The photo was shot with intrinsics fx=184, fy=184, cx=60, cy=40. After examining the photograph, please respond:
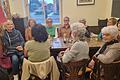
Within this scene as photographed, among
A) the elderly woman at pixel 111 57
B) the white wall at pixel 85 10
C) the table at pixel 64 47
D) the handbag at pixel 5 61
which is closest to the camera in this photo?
the elderly woman at pixel 111 57

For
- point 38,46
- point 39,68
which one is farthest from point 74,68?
point 38,46

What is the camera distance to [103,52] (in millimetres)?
2510

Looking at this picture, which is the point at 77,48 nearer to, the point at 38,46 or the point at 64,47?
the point at 38,46

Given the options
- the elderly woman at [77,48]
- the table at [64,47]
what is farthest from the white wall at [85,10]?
the elderly woman at [77,48]

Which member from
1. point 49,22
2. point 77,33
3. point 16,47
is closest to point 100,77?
point 77,33

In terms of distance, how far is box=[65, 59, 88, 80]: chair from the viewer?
2.34 metres

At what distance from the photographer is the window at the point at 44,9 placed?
5.39 metres

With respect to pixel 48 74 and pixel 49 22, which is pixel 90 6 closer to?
pixel 49 22

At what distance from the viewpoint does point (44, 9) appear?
542cm

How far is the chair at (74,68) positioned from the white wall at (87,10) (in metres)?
3.06

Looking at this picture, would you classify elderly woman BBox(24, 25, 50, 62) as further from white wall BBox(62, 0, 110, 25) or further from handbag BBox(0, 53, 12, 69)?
white wall BBox(62, 0, 110, 25)

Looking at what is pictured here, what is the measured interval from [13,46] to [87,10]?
2.61m

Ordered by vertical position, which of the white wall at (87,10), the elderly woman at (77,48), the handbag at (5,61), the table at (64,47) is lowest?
the handbag at (5,61)

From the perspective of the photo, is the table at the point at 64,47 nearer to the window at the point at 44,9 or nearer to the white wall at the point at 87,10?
the white wall at the point at 87,10
